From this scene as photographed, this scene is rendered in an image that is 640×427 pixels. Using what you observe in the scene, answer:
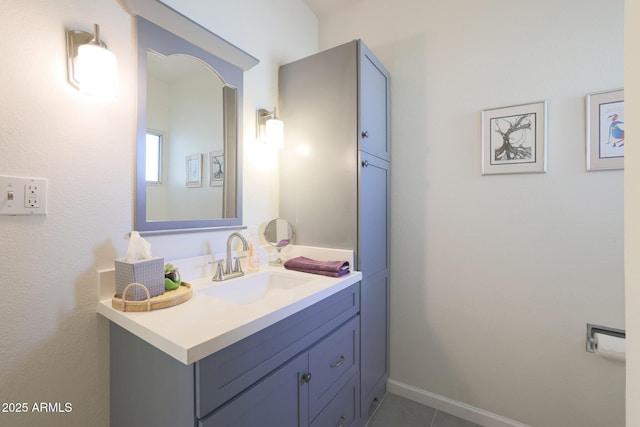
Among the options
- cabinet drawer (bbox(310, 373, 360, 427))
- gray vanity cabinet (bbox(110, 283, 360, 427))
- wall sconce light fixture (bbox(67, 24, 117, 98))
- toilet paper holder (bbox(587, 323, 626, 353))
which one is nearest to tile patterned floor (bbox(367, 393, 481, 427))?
cabinet drawer (bbox(310, 373, 360, 427))

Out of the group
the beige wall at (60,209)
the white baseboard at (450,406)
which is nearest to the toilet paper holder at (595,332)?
the white baseboard at (450,406)

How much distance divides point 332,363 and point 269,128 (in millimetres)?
1241

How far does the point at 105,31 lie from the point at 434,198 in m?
1.77

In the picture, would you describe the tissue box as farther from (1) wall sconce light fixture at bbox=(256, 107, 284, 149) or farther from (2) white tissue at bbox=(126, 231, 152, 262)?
(1) wall sconce light fixture at bbox=(256, 107, 284, 149)

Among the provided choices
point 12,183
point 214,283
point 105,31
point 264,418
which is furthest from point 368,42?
point 264,418

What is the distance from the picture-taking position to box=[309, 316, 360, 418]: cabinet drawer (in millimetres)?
1088

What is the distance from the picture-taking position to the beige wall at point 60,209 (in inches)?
31.1

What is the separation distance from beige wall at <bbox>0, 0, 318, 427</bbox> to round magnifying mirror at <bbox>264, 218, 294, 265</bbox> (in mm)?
630

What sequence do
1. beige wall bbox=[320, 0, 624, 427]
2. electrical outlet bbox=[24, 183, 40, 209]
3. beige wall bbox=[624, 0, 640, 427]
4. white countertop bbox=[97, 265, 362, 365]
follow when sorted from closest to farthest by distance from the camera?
beige wall bbox=[624, 0, 640, 427]
white countertop bbox=[97, 265, 362, 365]
electrical outlet bbox=[24, 183, 40, 209]
beige wall bbox=[320, 0, 624, 427]

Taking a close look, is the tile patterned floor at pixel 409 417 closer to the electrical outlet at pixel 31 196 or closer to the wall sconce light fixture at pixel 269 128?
the wall sconce light fixture at pixel 269 128

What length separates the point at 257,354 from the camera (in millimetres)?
849

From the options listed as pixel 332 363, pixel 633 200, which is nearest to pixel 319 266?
pixel 332 363

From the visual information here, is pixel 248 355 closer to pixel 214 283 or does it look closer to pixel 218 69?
pixel 214 283

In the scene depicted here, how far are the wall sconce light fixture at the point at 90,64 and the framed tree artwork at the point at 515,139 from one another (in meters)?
1.77
